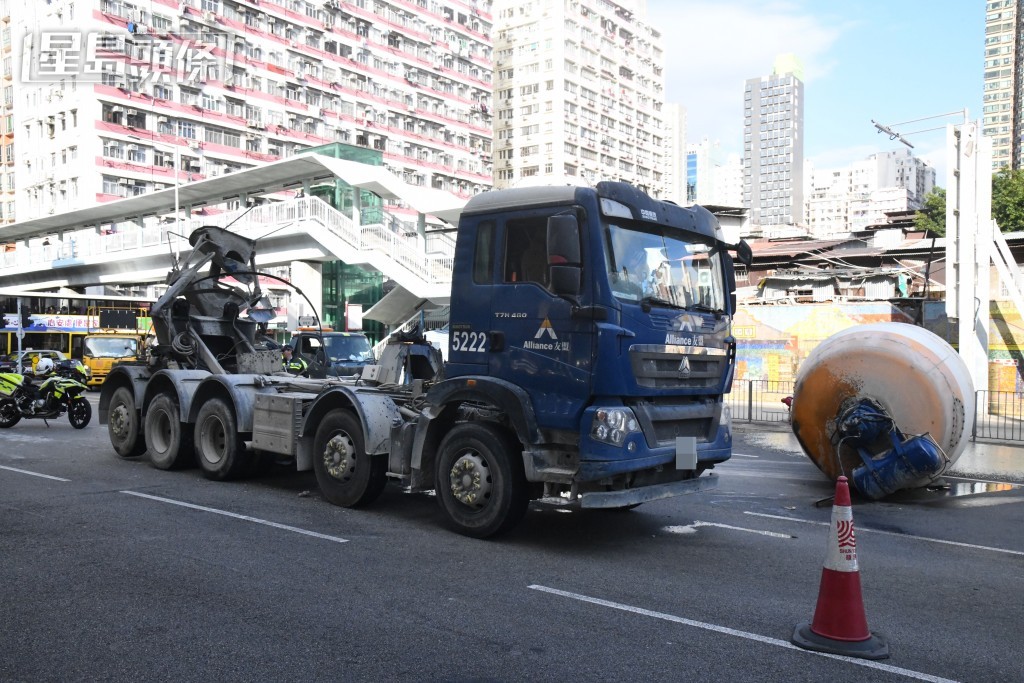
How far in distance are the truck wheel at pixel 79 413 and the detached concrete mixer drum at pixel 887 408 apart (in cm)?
1431

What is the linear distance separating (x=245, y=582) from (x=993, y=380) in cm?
2074

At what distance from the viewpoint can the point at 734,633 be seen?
5.50m

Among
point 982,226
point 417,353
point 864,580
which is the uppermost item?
point 982,226

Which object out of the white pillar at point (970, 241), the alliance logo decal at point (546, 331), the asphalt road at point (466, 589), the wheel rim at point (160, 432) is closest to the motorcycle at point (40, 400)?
the wheel rim at point (160, 432)

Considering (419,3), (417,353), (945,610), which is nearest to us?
(945,610)

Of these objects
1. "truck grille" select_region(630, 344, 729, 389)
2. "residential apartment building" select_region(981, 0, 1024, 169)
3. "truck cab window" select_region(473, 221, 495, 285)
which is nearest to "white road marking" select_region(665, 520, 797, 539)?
"truck grille" select_region(630, 344, 729, 389)

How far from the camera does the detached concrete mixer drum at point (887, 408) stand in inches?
405

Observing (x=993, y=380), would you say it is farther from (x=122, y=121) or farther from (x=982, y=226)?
(x=122, y=121)

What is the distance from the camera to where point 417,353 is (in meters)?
10.0

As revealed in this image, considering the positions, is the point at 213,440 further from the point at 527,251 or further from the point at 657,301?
the point at 657,301

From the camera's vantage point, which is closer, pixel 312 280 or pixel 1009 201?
pixel 312 280

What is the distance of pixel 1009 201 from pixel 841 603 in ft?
179

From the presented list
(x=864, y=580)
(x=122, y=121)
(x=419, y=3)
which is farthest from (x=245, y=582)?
(x=419, y=3)

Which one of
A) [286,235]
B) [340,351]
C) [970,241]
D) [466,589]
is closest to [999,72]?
[286,235]
